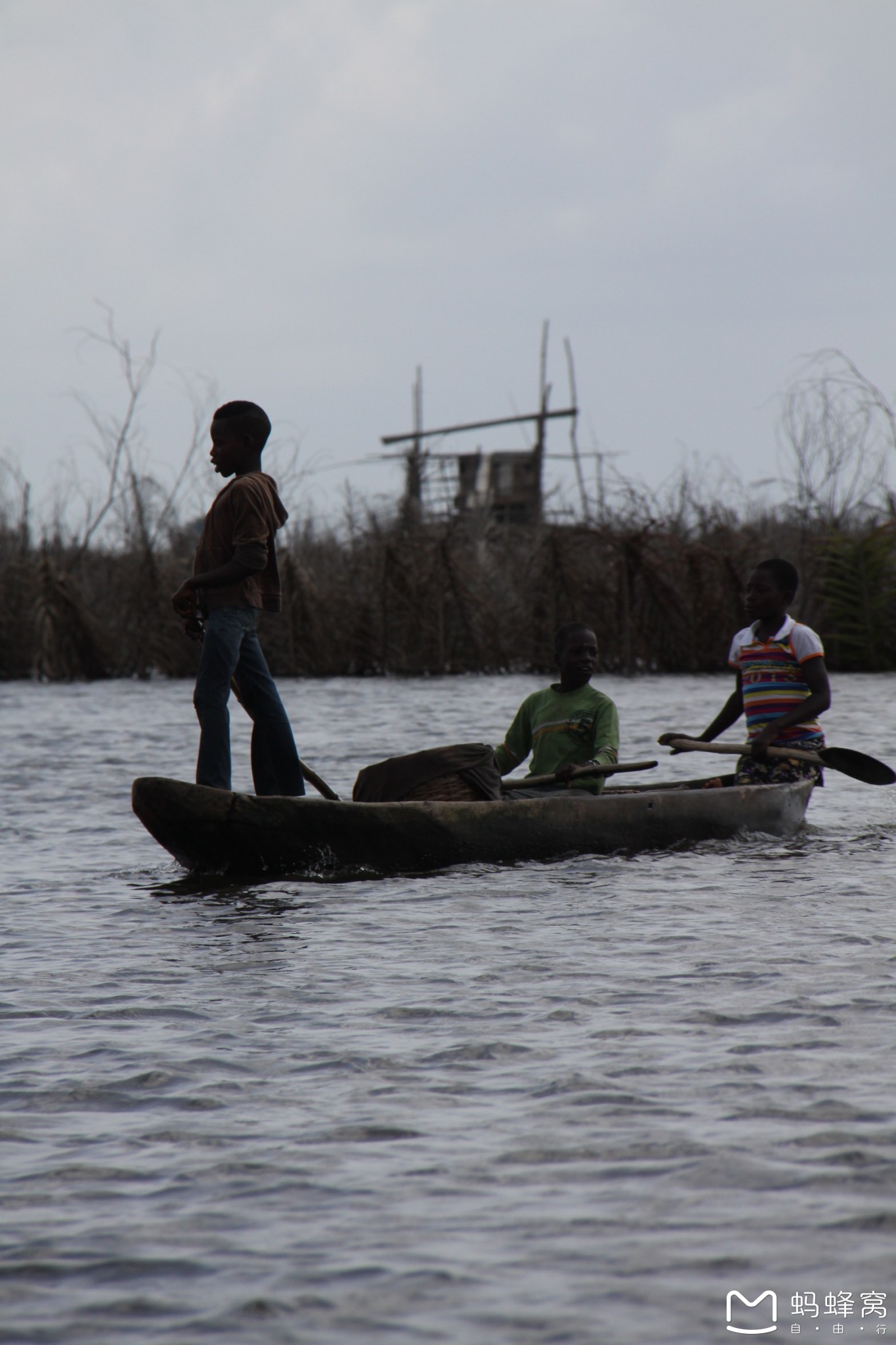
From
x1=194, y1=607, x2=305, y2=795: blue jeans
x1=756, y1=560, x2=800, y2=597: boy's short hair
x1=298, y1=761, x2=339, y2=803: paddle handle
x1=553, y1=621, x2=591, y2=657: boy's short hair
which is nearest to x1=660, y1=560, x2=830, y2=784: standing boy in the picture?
x1=756, y1=560, x2=800, y2=597: boy's short hair

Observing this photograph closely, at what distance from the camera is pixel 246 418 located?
7363 millimetres

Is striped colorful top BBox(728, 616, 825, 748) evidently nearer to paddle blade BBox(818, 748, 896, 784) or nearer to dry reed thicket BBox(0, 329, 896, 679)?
paddle blade BBox(818, 748, 896, 784)

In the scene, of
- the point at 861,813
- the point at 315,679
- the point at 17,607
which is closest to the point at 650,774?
the point at 861,813

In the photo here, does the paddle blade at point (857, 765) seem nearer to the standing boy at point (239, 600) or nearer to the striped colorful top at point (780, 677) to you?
A: the striped colorful top at point (780, 677)

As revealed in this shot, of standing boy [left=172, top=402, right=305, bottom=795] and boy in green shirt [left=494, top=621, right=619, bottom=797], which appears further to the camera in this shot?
boy in green shirt [left=494, top=621, right=619, bottom=797]

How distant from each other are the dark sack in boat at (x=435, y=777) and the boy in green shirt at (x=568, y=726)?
34cm

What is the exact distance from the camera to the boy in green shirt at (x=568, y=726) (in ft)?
26.1

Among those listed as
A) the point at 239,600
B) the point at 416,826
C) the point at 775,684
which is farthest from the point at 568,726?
the point at 239,600

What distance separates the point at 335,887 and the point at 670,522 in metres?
17.9

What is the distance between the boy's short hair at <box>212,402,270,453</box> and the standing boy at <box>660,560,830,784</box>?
2578mm

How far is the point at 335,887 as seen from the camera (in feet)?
22.6

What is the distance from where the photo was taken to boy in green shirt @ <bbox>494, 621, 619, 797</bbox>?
794 centimetres

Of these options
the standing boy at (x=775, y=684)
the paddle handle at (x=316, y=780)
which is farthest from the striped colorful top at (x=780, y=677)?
the paddle handle at (x=316, y=780)
